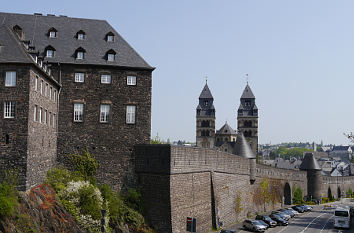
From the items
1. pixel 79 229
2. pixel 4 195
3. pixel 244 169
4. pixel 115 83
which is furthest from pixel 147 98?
pixel 244 169

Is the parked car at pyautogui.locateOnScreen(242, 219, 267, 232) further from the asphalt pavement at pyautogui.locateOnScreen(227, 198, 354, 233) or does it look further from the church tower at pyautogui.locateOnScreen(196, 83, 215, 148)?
the church tower at pyautogui.locateOnScreen(196, 83, 215, 148)

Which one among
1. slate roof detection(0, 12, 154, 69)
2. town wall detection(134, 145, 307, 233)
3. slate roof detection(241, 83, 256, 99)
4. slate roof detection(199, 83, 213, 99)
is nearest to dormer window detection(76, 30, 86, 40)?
slate roof detection(0, 12, 154, 69)

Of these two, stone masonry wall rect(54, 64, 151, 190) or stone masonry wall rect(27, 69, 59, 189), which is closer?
stone masonry wall rect(27, 69, 59, 189)

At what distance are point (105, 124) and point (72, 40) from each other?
821 centimetres

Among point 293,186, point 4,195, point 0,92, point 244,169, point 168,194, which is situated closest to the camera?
point 4,195

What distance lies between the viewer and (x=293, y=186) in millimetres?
66375

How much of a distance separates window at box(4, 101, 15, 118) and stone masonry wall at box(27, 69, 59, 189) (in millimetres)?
1066

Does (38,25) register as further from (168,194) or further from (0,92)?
(168,194)

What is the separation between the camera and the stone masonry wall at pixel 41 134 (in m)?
26.1

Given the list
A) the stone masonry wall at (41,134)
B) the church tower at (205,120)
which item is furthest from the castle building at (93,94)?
the church tower at (205,120)

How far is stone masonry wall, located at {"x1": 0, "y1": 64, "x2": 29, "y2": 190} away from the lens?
2542cm

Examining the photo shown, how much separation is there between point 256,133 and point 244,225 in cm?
7625

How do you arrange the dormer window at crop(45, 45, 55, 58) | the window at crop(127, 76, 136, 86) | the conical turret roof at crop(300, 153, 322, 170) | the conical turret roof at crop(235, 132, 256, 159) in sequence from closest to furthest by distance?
the dormer window at crop(45, 45, 55, 58) < the window at crop(127, 76, 136, 86) < the conical turret roof at crop(235, 132, 256, 159) < the conical turret roof at crop(300, 153, 322, 170)

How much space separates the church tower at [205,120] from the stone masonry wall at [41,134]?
83743mm
